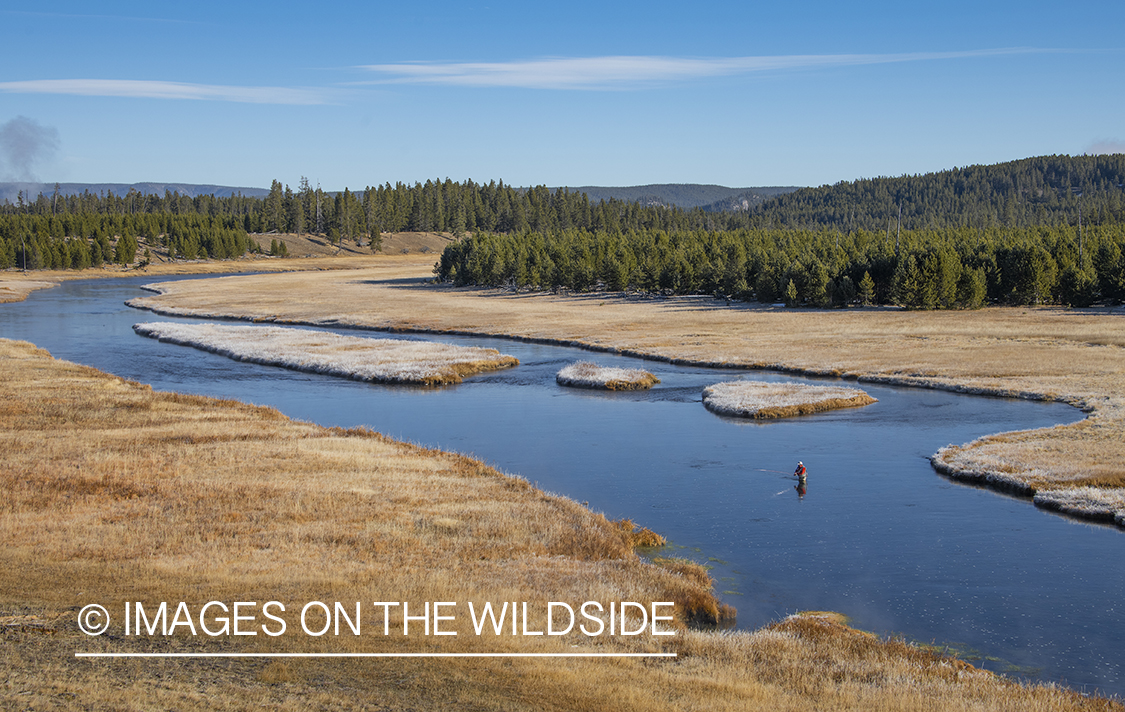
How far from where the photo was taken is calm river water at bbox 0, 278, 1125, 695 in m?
21.2

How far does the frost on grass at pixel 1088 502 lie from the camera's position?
28.2 metres

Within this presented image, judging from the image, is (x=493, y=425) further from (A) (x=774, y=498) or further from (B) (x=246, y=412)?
(A) (x=774, y=498)

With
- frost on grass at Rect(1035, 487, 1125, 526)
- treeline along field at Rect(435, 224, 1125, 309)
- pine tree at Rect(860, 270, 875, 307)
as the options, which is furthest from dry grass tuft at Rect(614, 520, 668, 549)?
pine tree at Rect(860, 270, 875, 307)

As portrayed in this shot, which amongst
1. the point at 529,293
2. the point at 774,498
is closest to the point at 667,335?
the point at 774,498

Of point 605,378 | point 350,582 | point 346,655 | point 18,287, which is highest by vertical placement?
point 18,287

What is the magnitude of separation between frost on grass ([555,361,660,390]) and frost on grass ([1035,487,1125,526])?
26606 millimetres

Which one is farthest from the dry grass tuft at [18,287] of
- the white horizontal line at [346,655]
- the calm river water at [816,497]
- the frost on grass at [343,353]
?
the white horizontal line at [346,655]

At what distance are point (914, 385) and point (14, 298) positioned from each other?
4566 inches

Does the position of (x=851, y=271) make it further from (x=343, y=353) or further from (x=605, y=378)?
(x=343, y=353)

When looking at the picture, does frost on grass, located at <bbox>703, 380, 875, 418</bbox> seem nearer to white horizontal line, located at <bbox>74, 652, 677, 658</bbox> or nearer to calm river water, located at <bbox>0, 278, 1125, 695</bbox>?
calm river water, located at <bbox>0, 278, 1125, 695</bbox>

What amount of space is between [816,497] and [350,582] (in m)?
17.6

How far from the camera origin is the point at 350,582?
1925 cm

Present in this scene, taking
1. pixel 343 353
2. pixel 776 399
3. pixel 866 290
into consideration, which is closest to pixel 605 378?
pixel 776 399

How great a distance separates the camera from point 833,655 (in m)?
17.3
